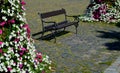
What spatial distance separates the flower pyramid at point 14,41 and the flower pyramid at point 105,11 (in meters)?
8.66

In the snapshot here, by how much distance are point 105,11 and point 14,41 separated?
9273 mm

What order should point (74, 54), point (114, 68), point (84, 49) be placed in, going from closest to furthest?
1. point (114, 68)
2. point (74, 54)
3. point (84, 49)

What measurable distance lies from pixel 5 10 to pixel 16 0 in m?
0.38

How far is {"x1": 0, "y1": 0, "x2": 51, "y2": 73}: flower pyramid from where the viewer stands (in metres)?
6.08

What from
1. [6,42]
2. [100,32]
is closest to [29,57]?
[6,42]

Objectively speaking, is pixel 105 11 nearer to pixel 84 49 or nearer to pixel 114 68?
pixel 84 49

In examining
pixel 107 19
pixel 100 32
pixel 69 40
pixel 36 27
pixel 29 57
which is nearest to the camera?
pixel 29 57

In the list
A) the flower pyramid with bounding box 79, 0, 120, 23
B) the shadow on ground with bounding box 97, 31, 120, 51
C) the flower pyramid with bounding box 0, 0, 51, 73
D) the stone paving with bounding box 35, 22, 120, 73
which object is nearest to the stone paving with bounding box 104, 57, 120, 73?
the stone paving with bounding box 35, 22, 120, 73

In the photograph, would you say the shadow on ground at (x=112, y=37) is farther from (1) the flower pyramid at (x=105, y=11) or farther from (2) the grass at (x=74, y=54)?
(1) the flower pyramid at (x=105, y=11)

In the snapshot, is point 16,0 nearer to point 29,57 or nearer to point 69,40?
point 29,57

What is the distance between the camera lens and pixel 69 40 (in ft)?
37.4

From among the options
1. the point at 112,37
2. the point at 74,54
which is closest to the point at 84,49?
the point at 74,54

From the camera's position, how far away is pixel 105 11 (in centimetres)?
1491

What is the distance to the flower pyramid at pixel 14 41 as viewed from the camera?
20.0 ft
